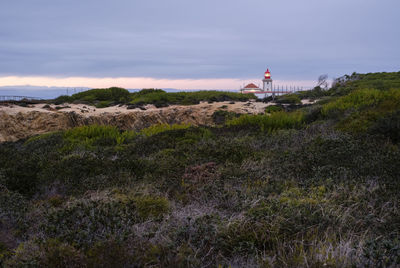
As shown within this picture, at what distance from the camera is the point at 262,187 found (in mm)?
4336

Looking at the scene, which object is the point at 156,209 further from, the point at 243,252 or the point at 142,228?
the point at 243,252

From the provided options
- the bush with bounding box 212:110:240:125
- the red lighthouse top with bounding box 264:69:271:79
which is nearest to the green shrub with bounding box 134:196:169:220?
the bush with bounding box 212:110:240:125

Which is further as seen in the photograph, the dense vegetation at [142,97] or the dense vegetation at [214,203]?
the dense vegetation at [142,97]

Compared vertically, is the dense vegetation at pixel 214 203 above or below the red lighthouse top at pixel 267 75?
below

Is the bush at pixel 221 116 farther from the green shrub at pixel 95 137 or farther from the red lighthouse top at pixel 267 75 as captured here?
the red lighthouse top at pixel 267 75

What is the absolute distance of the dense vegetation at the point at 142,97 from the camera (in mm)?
18942

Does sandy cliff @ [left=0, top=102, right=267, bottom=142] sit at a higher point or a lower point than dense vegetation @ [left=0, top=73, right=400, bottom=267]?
higher

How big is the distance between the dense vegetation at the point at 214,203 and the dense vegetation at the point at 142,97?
11.3 metres

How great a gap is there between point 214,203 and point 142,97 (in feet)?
57.2

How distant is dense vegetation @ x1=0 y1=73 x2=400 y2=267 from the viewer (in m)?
2.60

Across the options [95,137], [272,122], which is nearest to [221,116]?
[272,122]

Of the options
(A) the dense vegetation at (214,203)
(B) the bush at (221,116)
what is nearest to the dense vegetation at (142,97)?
(B) the bush at (221,116)

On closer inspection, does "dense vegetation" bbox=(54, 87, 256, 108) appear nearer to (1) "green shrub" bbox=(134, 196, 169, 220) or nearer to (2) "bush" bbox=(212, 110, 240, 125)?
(2) "bush" bbox=(212, 110, 240, 125)

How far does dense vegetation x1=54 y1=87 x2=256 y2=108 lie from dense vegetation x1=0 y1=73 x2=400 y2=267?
11312 mm
